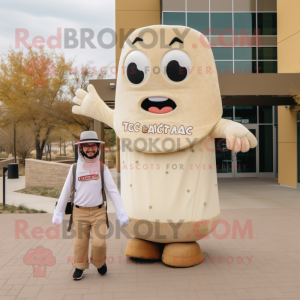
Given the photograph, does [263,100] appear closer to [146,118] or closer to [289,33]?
[289,33]

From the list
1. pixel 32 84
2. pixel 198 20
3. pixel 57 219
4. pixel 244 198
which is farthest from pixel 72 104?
pixel 57 219

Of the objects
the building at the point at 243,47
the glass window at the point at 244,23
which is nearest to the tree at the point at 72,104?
the building at the point at 243,47

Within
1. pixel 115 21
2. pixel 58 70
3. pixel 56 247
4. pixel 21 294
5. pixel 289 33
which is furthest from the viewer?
pixel 58 70

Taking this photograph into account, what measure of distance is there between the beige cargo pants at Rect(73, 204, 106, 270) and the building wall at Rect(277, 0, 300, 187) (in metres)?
10.3

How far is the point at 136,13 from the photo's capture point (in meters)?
18.1

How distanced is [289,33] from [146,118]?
34.4 feet

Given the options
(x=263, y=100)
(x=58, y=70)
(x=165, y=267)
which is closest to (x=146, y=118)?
(x=165, y=267)

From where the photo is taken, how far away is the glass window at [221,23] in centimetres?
1579

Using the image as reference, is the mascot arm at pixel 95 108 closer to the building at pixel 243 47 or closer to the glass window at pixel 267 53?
the building at pixel 243 47

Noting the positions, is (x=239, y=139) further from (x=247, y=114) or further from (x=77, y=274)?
(x=247, y=114)

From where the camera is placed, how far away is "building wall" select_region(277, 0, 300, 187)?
12.0 meters

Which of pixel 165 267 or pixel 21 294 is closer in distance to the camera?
pixel 21 294

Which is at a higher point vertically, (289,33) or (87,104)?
(289,33)

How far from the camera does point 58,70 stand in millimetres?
22547
